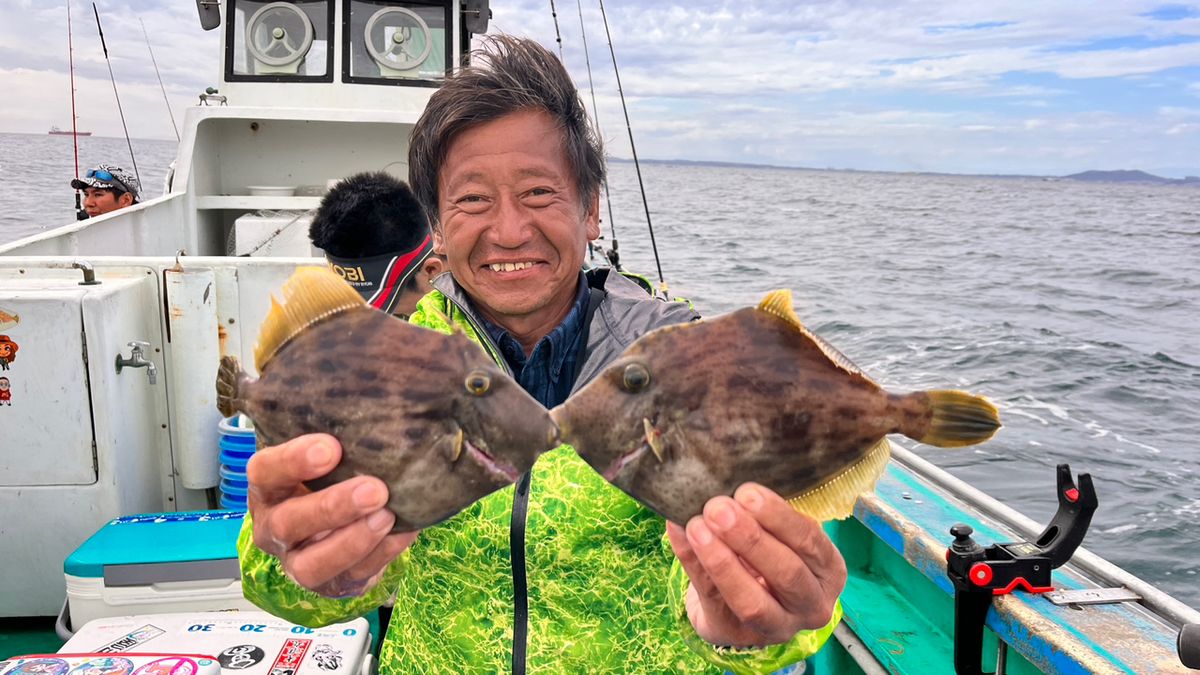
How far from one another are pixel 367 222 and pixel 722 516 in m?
2.57

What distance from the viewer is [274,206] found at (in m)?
7.85

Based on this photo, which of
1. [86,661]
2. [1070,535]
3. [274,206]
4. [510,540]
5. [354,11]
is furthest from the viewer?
[354,11]

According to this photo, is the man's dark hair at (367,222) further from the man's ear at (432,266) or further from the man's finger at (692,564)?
the man's finger at (692,564)

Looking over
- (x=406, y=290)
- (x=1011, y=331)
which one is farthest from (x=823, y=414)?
(x=1011, y=331)

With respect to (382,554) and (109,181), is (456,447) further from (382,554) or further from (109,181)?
(109,181)

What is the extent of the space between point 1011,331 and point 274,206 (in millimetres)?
11688

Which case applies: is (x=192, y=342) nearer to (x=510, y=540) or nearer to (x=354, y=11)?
(x=510, y=540)

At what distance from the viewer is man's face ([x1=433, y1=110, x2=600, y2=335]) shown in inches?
73.7

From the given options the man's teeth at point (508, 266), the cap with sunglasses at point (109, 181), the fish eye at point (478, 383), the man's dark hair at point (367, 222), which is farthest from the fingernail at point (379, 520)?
the cap with sunglasses at point (109, 181)

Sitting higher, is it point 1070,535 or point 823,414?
point 823,414

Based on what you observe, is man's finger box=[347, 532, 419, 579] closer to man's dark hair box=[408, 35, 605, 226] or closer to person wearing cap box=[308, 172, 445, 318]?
man's dark hair box=[408, 35, 605, 226]

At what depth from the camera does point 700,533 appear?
136 centimetres

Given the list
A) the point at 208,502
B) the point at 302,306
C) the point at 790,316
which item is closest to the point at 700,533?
the point at 790,316

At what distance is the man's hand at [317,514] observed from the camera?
137 cm
